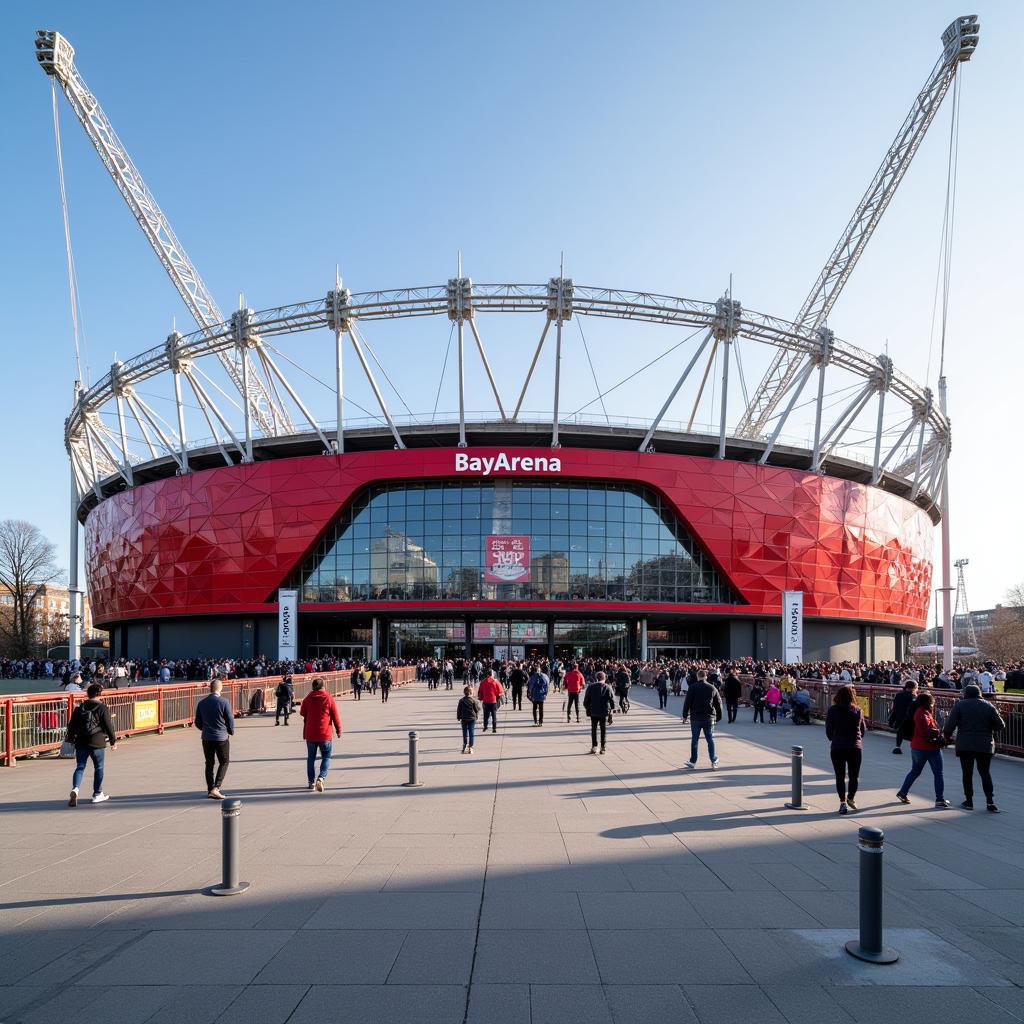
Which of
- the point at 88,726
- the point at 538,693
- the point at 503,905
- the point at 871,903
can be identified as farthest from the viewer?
the point at 538,693

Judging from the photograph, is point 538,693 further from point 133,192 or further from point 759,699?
point 133,192

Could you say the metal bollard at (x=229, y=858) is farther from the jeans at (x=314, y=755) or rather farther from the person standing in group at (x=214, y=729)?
the jeans at (x=314, y=755)

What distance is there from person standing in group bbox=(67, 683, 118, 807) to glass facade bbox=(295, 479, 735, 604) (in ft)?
133

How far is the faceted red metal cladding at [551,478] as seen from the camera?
163 ft

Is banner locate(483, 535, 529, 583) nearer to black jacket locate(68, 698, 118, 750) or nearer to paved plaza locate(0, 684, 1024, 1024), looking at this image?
paved plaza locate(0, 684, 1024, 1024)

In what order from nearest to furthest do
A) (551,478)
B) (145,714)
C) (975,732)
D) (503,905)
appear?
(503,905) → (975,732) → (145,714) → (551,478)

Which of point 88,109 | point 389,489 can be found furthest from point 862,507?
point 88,109

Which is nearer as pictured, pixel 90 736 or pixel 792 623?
pixel 90 736

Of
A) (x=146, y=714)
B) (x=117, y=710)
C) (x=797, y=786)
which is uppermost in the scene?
(x=797, y=786)

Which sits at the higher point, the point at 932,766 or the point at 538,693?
the point at 932,766

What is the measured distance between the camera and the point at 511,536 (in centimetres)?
5162

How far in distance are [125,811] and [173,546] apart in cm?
4777

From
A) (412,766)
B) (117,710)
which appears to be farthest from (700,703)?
(117,710)

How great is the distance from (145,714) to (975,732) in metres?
17.5
